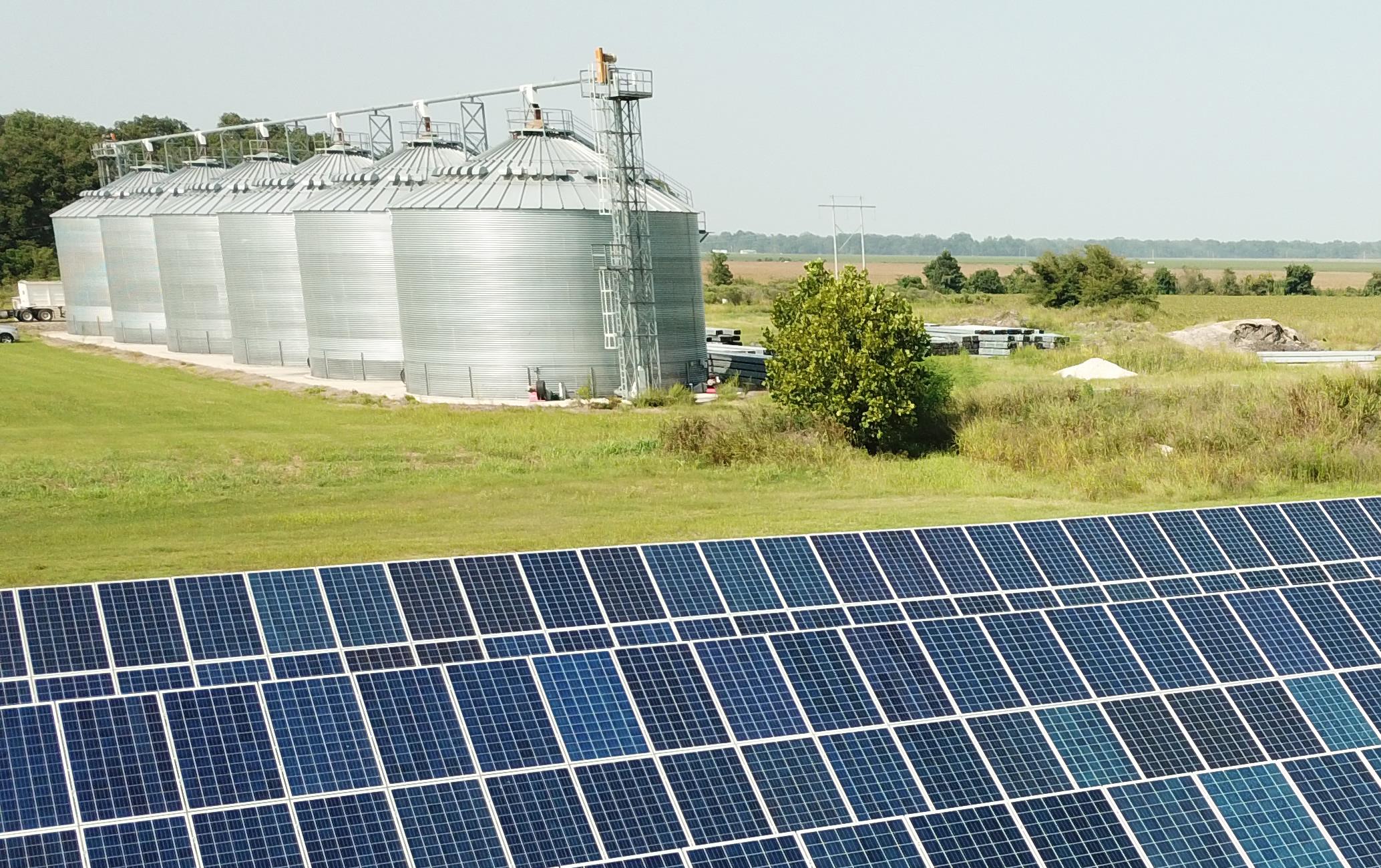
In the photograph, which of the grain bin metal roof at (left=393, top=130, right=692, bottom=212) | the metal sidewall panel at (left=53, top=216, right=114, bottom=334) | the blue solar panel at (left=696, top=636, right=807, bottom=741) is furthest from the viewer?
the metal sidewall panel at (left=53, top=216, right=114, bottom=334)

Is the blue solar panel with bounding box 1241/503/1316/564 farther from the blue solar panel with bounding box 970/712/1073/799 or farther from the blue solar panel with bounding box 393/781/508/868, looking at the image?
the blue solar panel with bounding box 393/781/508/868

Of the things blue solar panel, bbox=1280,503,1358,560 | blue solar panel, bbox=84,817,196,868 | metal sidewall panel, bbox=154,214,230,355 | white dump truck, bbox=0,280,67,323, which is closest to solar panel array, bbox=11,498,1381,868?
blue solar panel, bbox=84,817,196,868

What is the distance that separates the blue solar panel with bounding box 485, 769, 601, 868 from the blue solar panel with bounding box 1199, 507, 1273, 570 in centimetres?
840

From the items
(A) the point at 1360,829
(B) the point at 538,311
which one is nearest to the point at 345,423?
(B) the point at 538,311

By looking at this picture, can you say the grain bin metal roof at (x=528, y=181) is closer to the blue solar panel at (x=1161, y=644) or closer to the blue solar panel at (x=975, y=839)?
the blue solar panel at (x=1161, y=644)

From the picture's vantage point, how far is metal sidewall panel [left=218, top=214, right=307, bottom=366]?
214 feet

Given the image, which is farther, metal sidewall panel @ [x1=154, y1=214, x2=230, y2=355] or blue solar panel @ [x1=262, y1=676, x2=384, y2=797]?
metal sidewall panel @ [x1=154, y1=214, x2=230, y2=355]

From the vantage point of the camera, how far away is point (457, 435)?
3988 centimetres

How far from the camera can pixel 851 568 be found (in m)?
14.0

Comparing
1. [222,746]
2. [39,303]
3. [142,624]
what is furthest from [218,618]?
[39,303]

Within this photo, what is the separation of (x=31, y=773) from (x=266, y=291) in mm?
58972

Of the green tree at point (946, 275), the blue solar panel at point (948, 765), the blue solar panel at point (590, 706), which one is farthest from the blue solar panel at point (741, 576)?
the green tree at point (946, 275)

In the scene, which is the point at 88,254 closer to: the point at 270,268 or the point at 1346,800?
the point at 270,268

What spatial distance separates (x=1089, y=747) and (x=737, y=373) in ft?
135
